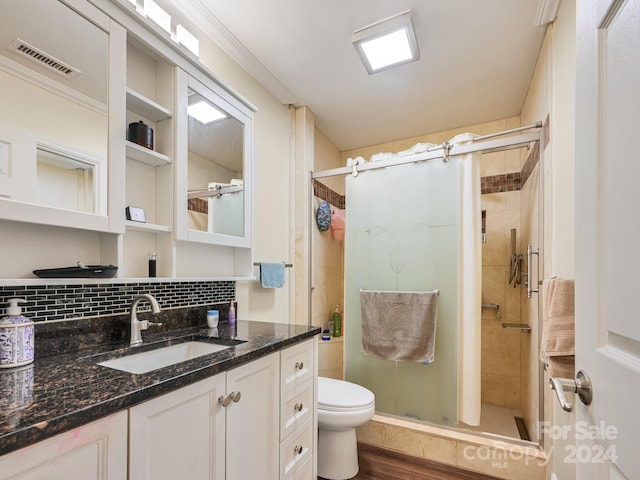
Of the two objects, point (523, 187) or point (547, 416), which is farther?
point (523, 187)

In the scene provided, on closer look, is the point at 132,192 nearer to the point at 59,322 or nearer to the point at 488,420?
the point at 59,322

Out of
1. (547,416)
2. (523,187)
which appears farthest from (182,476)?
(523,187)

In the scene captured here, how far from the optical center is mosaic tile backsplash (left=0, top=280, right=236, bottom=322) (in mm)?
1027

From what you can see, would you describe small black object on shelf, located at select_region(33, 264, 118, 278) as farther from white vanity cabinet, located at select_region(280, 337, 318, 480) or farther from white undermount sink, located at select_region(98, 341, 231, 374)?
white vanity cabinet, located at select_region(280, 337, 318, 480)

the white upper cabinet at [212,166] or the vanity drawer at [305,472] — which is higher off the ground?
the white upper cabinet at [212,166]

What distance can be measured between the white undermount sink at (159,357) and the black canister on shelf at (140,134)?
32.9 inches

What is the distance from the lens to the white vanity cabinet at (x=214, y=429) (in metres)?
0.79

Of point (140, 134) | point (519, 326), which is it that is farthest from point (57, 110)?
point (519, 326)

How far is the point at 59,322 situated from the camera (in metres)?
1.09

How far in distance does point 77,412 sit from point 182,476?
1.31 feet

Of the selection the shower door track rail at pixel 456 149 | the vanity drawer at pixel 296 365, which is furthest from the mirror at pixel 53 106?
the shower door track rail at pixel 456 149

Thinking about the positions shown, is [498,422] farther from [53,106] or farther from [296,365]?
[53,106]

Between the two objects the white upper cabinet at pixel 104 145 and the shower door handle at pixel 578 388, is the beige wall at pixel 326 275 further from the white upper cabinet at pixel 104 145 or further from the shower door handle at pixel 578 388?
the shower door handle at pixel 578 388

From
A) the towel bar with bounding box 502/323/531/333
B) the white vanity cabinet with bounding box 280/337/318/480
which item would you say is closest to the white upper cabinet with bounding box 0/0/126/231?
the white vanity cabinet with bounding box 280/337/318/480
